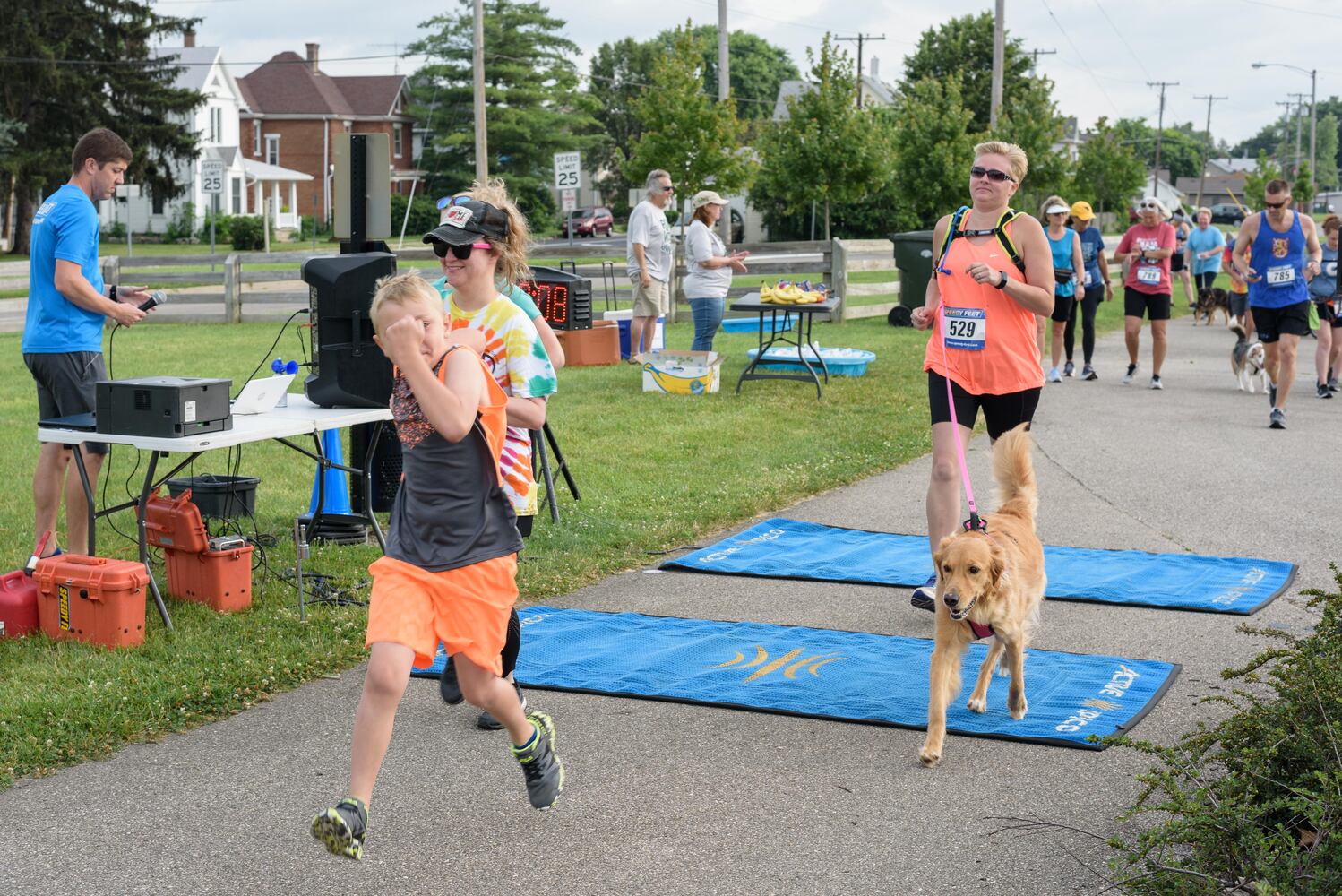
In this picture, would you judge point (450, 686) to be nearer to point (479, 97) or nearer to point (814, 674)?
point (814, 674)

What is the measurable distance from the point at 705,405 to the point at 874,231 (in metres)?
43.9

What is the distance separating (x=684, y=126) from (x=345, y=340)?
2961 cm

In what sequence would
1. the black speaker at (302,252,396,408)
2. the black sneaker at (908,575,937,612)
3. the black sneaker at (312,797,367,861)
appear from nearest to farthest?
the black sneaker at (312,797,367,861) < the black sneaker at (908,575,937,612) < the black speaker at (302,252,396,408)

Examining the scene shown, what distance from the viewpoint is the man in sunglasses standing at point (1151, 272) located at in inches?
606

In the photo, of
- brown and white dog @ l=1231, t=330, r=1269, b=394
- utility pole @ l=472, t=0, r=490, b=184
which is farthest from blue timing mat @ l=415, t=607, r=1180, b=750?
utility pole @ l=472, t=0, r=490, b=184

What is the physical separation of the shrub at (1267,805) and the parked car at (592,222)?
213 feet

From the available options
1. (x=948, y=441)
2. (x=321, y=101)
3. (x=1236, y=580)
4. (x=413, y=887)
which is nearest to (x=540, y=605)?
(x=948, y=441)

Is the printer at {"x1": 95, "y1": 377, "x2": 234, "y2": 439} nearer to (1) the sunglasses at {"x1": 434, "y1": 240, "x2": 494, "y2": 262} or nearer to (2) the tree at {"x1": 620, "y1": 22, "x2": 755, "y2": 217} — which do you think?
(1) the sunglasses at {"x1": 434, "y1": 240, "x2": 494, "y2": 262}

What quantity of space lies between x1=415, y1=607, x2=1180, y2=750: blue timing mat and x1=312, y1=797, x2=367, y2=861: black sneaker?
1.95 metres

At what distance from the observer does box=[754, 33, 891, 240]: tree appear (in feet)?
123

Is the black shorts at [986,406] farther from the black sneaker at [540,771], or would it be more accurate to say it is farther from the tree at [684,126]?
the tree at [684,126]

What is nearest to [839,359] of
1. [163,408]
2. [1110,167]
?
[163,408]

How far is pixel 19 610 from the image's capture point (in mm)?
6105

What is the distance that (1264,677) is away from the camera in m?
5.58
